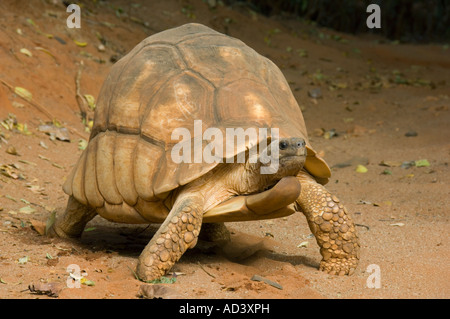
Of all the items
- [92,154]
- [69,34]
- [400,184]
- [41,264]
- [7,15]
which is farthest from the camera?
[69,34]

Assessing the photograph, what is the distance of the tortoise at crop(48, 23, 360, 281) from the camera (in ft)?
11.5

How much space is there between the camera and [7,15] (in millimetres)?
9195

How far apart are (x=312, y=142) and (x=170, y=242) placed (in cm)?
566

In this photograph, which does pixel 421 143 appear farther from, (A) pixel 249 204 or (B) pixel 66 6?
(B) pixel 66 6

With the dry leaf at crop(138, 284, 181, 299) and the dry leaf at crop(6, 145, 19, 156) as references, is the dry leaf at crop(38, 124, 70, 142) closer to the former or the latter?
the dry leaf at crop(6, 145, 19, 156)

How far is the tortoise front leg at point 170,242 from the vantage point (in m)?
3.45

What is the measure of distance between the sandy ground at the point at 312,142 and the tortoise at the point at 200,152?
0.28 meters

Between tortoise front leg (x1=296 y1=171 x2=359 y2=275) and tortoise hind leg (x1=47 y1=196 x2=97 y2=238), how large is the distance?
5.81 ft

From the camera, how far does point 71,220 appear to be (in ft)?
15.1

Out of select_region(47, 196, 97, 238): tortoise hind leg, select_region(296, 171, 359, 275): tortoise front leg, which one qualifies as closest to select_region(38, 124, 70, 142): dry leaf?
select_region(47, 196, 97, 238): tortoise hind leg

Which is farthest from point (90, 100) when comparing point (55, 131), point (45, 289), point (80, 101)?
point (45, 289)

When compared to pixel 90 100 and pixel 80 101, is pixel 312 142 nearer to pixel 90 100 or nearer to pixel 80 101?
pixel 90 100

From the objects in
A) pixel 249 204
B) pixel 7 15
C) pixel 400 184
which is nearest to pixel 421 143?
pixel 400 184

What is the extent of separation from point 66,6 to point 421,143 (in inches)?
249
